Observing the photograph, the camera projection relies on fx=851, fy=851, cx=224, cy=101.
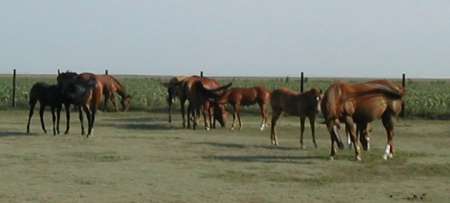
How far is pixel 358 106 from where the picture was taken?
15.5 meters

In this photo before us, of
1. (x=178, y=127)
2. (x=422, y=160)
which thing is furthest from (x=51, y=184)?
(x=178, y=127)

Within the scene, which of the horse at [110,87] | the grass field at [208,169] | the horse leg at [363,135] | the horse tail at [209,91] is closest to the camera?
the grass field at [208,169]

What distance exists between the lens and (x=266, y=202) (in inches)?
401

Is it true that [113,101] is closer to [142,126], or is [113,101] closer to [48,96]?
[142,126]

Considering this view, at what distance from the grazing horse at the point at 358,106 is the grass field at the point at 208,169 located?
0.53 meters

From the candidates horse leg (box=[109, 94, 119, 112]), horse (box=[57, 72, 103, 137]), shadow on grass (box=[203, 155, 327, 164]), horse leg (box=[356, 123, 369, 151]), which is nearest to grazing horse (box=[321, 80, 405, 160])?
horse leg (box=[356, 123, 369, 151])

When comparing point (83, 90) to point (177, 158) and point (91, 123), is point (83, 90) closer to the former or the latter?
point (91, 123)

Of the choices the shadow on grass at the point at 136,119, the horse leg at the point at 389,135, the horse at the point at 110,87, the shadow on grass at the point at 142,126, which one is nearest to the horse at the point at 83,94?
the shadow on grass at the point at 142,126

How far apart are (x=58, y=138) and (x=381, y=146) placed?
7130 mm

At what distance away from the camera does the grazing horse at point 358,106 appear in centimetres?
1532

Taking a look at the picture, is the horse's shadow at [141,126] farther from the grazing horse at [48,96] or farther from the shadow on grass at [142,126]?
the grazing horse at [48,96]

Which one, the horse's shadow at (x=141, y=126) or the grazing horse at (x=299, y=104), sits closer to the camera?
the grazing horse at (x=299, y=104)

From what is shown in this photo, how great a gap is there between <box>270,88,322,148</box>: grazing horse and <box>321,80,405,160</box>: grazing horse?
1579 mm

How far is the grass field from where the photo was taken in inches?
425
